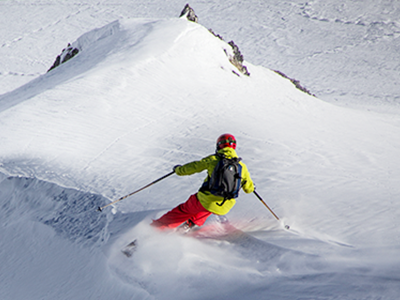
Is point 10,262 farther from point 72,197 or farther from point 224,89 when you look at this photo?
point 224,89

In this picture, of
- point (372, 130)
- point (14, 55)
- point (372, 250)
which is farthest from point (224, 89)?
point (14, 55)

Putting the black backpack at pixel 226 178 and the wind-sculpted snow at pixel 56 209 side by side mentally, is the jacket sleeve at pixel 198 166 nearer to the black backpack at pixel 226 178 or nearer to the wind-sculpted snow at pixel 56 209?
the black backpack at pixel 226 178

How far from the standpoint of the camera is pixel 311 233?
447 cm

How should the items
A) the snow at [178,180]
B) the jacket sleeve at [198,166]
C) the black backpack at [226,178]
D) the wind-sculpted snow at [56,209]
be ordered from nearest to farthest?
1. the snow at [178,180]
2. the black backpack at [226,178]
3. the jacket sleeve at [198,166]
4. the wind-sculpted snow at [56,209]

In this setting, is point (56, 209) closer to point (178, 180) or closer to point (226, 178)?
point (178, 180)

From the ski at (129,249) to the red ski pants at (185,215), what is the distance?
363 mm

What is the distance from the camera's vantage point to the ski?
416 cm

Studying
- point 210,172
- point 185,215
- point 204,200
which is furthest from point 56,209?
point 210,172

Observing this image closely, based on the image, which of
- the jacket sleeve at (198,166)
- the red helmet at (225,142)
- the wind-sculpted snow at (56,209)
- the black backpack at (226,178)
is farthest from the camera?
the wind-sculpted snow at (56,209)

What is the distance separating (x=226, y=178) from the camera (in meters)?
4.00

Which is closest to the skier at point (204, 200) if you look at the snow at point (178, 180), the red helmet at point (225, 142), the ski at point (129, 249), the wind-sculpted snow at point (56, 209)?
the red helmet at point (225, 142)

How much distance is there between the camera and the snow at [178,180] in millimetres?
3836

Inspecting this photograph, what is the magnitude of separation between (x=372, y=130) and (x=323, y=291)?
24.7 feet

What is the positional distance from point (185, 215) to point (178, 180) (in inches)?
59.7
